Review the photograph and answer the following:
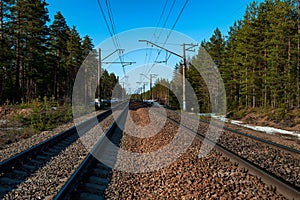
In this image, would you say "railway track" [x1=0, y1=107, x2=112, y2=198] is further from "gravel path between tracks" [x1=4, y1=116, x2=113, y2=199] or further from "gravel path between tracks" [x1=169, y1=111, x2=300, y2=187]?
"gravel path between tracks" [x1=169, y1=111, x2=300, y2=187]

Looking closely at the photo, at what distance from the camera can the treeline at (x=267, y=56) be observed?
2073 cm

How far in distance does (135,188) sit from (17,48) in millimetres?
28554

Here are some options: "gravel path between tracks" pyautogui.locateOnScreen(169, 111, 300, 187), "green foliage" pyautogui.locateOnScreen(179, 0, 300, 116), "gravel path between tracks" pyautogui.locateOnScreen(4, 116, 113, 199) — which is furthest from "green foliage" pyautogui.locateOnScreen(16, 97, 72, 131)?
"green foliage" pyautogui.locateOnScreen(179, 0, 300, 116)

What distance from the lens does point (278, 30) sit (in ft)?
70.6

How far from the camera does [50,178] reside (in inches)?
184

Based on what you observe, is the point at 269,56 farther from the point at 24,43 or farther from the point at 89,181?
the point at 24,43

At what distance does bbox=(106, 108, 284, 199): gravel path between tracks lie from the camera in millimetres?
3734

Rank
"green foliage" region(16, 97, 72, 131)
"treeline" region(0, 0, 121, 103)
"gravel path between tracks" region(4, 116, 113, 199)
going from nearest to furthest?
"gravel path between tracks" region(4, 116, 113, 199)
"green foliage" region(16, 97, 72, 131)
"treeline" region(0, 0, 121, 103)

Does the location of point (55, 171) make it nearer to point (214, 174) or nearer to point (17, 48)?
point (214, 174)

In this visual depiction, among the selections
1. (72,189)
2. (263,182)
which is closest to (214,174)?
(263,182)

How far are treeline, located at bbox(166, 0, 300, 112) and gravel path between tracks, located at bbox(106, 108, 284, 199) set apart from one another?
15.5 m

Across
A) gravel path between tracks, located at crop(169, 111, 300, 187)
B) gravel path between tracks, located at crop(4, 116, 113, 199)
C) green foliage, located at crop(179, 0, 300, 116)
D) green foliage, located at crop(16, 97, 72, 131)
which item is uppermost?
green foliage, located at crop(179, 0, 300, 116)

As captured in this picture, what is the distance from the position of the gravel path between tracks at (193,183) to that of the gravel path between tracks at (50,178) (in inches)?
41.0

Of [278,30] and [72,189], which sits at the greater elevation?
[278,30]
